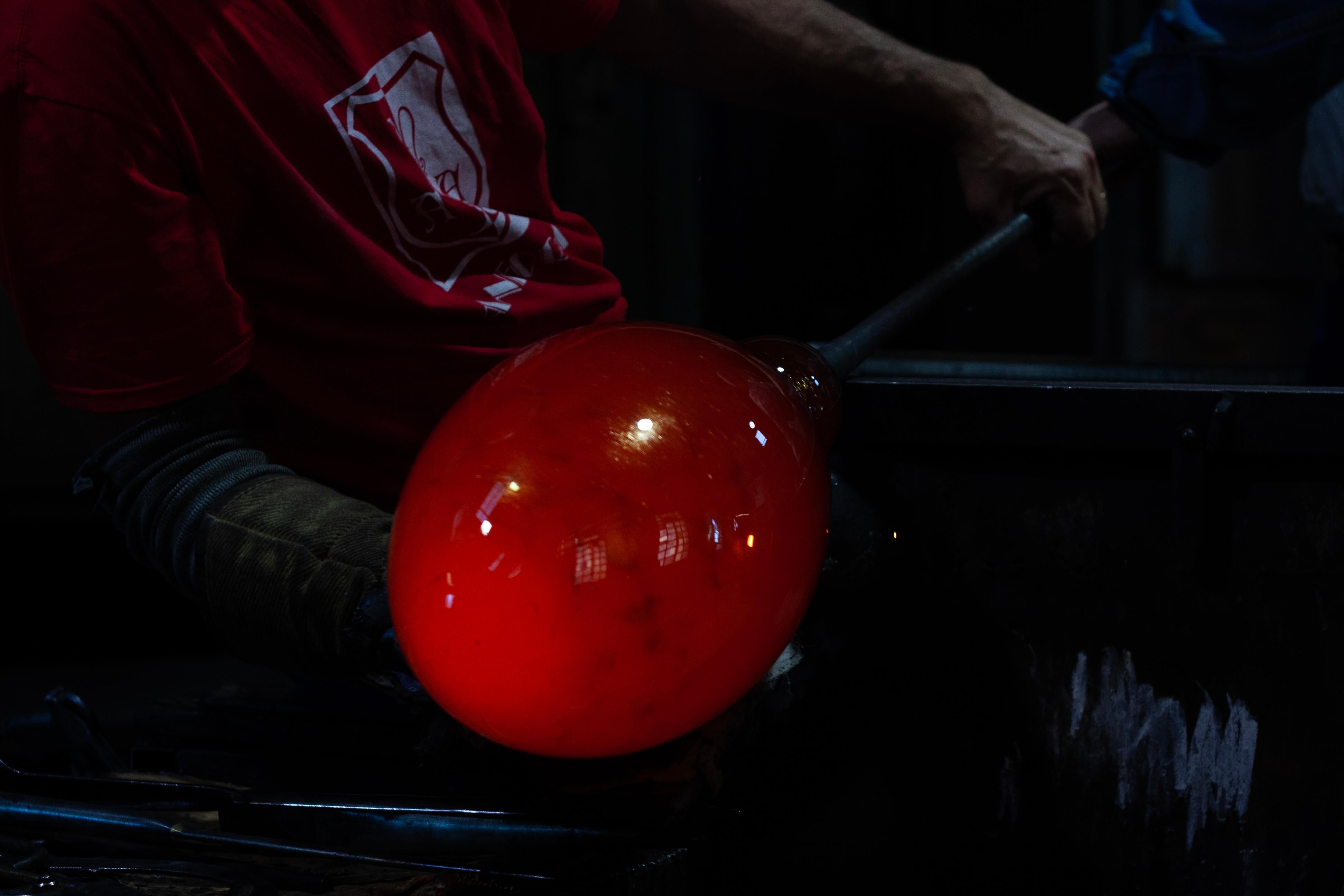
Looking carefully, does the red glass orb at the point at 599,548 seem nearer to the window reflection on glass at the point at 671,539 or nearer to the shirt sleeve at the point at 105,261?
the window reflection on glass at the point at 671,539

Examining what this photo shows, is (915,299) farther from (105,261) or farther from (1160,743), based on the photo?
(105,261)

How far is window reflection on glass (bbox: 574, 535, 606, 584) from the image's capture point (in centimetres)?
43

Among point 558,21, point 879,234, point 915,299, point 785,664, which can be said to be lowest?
point 879,234

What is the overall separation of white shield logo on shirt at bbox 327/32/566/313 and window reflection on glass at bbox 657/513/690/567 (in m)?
0.47

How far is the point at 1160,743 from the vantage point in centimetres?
80

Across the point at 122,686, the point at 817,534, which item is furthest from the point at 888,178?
the point at 817,534

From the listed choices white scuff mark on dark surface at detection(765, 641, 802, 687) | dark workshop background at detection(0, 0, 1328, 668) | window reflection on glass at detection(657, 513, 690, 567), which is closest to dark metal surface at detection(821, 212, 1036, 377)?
white scuff mark on dark surface at detection(765, 641, 802, 687)

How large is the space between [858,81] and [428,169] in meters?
0.53

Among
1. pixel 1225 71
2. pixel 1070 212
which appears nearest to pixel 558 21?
pixel 1070 212

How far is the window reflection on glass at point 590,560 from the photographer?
43 centimetres

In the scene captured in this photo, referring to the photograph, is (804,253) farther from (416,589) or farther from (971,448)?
(416,589)

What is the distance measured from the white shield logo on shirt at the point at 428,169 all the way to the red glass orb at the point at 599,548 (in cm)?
36

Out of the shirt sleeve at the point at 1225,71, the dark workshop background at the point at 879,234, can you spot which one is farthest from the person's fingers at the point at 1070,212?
the dark workshop background at the point at 879,234

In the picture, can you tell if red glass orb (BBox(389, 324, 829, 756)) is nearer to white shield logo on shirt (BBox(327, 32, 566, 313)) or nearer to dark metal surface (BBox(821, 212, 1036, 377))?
dark metal surface (BBox(821, 212, 1036, 377))
